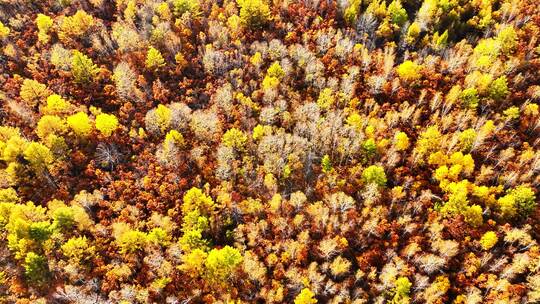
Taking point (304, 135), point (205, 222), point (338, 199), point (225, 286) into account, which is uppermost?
point (304, 135)

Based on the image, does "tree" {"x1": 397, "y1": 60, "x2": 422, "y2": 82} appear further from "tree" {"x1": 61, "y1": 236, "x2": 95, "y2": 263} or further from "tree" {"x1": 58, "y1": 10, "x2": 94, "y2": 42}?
"tree" {"x1": 58, "y1": 10, "x2": 94, "y2": 42}

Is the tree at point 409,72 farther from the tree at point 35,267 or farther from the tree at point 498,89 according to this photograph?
the tree at point 35,267

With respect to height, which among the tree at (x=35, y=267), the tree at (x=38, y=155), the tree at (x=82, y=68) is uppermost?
the tree at (x=82, y=68)

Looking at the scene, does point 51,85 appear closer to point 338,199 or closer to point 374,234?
point 338,199

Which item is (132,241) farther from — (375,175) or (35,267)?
(375,175)

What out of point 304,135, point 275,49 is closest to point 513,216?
point 304,135

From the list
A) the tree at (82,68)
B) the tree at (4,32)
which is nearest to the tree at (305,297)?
the tree at (82,68)

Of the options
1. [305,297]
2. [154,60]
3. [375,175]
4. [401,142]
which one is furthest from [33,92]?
[401,142]

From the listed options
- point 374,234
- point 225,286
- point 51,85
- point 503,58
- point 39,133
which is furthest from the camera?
point 503,58

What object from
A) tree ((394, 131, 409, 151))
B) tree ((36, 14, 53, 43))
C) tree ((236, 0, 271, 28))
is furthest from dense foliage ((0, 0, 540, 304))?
tree ((236, 0, 271, 28))
